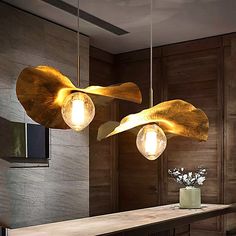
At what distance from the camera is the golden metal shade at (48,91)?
6.70 ft

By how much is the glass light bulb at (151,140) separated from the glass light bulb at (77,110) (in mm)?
379

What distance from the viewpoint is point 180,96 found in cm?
458

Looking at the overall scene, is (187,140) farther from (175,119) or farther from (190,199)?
(175,119)

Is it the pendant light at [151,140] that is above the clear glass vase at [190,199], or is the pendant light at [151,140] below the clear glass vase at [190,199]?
above

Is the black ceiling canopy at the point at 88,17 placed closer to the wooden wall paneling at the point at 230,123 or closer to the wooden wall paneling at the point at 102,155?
the wooden wall paneling at the point at 102,155

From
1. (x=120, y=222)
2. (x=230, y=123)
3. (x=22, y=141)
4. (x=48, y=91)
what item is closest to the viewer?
(x=48, y=91)

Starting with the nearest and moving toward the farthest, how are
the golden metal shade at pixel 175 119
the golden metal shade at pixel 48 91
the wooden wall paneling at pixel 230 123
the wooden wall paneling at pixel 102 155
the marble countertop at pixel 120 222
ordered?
the golden metal shade at pixel 48 91 → the golden metal shade at pixel 175 119 → the marble countertop at pixel 120 222 → the wooden wall paneling at pixel 230 123 → the wooden wall paneling at pixel 102 155

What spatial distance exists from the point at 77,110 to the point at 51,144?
1.47 metres

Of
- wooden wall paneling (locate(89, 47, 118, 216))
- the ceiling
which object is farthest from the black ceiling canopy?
wooden wall paneling (locate(89, 47, 118, 216))

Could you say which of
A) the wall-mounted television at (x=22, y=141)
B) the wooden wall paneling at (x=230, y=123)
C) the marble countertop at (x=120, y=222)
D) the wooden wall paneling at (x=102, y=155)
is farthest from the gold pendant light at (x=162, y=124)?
the wooden wall paneling at (x=102, y=155)

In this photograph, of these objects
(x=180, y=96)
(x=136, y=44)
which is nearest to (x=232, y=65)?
(x=180, y=96)

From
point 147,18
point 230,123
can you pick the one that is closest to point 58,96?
point 147,18

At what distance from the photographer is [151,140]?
2539 millimetres

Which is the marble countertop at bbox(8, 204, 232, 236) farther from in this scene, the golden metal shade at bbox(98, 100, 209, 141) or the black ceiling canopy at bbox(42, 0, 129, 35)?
the black ceiling canopy at bbox(42, 0, 129, 35)
